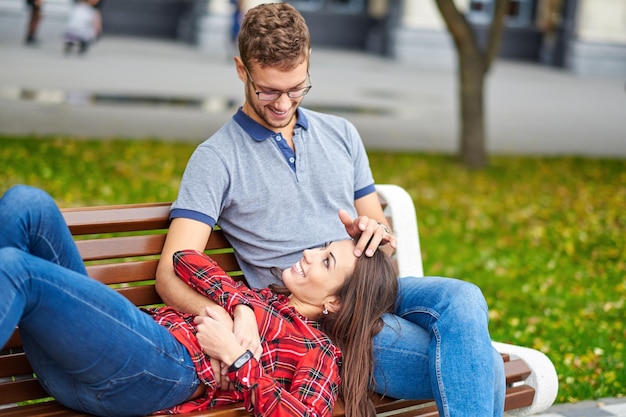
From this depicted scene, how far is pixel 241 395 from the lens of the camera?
120 inches

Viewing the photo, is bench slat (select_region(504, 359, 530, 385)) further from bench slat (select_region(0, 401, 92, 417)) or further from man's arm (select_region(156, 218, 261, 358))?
bench slat (select_region(0, 401, 92, 417))

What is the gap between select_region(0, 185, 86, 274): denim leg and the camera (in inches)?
113

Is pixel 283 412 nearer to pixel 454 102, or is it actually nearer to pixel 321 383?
pixel 321 383

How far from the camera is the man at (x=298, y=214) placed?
120 inches

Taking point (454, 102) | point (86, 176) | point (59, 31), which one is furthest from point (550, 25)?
point (86, 176)

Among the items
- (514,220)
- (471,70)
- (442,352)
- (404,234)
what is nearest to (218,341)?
(442,352)

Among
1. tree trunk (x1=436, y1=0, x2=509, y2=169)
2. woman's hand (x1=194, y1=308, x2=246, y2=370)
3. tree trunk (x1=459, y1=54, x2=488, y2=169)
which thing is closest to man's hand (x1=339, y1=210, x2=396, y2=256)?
woman's hand (x1=194, y1=308, x2=246, y2=370)

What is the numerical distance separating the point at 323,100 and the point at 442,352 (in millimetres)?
11991

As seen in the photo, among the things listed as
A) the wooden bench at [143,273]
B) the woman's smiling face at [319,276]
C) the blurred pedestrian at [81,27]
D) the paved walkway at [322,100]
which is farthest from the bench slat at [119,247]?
the blurred pedestrian at [81,27]

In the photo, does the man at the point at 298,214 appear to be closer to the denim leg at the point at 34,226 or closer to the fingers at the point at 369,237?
the fingers at the point at 369,237

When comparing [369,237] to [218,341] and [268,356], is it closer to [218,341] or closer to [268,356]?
[268,356]

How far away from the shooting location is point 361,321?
323 centimetres

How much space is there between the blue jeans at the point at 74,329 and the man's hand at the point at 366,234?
2.35ft

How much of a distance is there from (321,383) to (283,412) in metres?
0.20
